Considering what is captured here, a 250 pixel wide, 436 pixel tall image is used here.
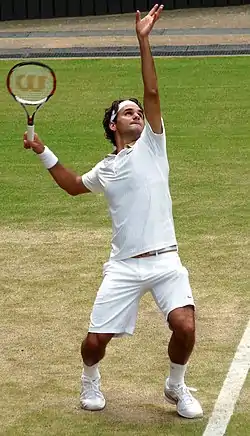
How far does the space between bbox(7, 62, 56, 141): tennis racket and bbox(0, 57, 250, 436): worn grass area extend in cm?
180

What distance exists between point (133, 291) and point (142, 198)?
55cm

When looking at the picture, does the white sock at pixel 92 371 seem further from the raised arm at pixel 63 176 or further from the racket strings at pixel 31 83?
the racket strings at pixel 31 83

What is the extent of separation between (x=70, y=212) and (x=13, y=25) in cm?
1191

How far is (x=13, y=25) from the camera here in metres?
23.5

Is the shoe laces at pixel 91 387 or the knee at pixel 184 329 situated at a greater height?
the knee at pixel 184 329

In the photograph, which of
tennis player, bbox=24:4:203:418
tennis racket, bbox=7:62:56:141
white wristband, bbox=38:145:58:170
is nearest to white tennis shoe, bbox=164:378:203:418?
tennis player, bbox=24:4:203:418

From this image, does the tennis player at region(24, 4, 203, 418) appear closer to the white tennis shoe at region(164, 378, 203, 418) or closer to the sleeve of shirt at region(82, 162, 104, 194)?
the white tennis shoe at region(164, 378, 203, 418)

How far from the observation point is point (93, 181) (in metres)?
7.72

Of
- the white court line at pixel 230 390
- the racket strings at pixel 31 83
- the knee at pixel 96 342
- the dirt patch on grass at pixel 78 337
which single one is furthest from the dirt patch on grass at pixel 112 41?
the knee at pixel 96 342

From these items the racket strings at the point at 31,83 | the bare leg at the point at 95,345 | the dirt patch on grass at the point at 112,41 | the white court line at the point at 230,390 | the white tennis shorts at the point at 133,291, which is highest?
the racket strings at the point at 31,83

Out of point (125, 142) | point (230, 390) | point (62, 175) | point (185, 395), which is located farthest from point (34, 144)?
point (230, 390)

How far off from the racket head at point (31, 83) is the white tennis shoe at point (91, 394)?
5.85 feet

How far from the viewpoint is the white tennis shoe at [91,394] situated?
767cm

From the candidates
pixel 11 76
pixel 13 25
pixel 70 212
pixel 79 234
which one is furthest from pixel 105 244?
pixel 13 25
